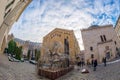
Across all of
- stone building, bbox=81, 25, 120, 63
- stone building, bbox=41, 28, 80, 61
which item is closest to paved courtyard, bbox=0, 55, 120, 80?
stone building, bbox=81, 25, 120, 63

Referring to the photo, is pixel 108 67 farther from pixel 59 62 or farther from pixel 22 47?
pixel 22 47

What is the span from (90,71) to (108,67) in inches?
15.0

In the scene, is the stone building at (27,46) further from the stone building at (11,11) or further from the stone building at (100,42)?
the stone building at (100,42)

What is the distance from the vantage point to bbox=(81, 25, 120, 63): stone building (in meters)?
3.04

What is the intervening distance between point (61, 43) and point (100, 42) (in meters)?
0.79

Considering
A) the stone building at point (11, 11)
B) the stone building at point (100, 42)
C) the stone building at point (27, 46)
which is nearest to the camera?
the stone building at point (100, 42)

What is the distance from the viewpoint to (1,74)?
11.1ft

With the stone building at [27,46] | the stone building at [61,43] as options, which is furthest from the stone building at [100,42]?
the stone building at [27,46]

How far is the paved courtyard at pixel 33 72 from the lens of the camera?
3070 millimetres

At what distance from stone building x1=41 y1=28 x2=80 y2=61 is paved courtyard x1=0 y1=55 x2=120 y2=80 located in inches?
12.3

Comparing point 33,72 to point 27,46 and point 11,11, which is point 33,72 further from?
point 11,11

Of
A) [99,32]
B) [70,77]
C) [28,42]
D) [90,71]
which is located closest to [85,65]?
[90,71]

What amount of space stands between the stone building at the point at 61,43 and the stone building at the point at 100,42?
30 centimetres

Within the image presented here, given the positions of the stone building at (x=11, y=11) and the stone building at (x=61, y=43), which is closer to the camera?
the stone building at (x=61, y=43)
